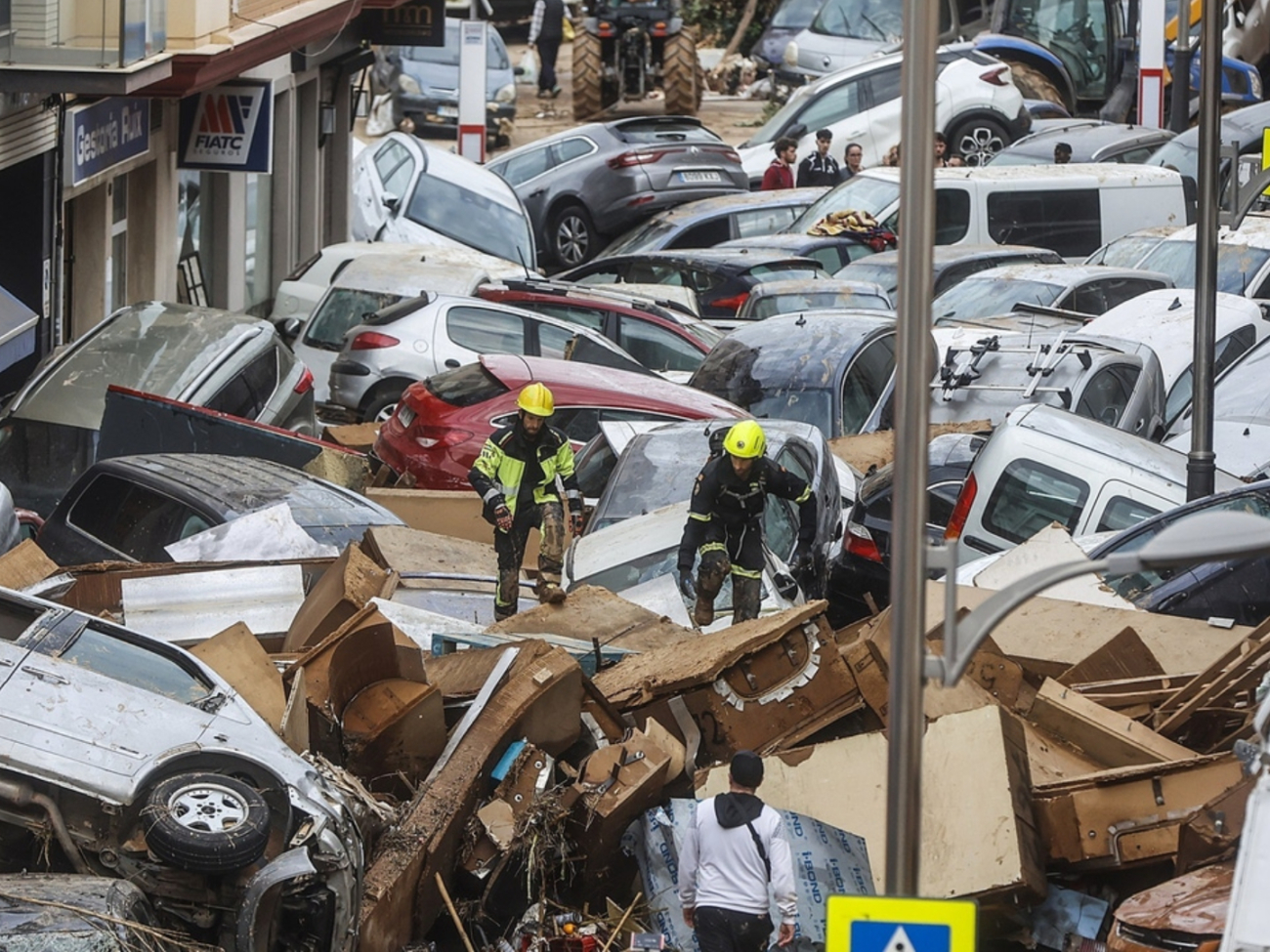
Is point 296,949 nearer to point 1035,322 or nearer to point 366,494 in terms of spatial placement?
point 366,494

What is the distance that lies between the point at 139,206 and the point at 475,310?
4458mm

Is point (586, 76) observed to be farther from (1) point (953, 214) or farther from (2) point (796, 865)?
(2) point (796, 865)

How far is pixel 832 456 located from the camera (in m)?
13.5

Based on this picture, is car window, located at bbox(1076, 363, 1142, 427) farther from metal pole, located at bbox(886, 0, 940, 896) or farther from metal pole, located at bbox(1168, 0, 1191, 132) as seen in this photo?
metal pole, located at bbox(886, 0, 940, 896)

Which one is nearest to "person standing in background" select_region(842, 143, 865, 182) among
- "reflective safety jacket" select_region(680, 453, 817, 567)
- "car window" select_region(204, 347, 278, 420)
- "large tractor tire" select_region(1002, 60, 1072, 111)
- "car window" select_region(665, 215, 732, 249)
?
"car window" select_region(665, 215, 732, 249)

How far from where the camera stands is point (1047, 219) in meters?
24.2

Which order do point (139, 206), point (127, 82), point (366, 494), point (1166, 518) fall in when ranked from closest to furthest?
point (1166, 518), point (366, 494), point (127, 82), point (139, 206)

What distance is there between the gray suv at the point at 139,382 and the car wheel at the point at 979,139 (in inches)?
619

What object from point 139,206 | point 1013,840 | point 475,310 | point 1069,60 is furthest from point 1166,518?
point 1069,60

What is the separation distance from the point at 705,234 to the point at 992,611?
771 inches

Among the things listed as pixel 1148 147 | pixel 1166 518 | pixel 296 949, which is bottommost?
pixel 296 949

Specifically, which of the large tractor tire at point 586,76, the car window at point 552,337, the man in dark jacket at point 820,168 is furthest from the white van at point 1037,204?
the large tractor tire at point 586,76

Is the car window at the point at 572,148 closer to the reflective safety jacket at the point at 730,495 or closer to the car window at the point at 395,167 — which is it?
the car window at the point at 395,167

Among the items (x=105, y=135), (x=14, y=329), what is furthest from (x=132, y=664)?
(x=105, y=135)
